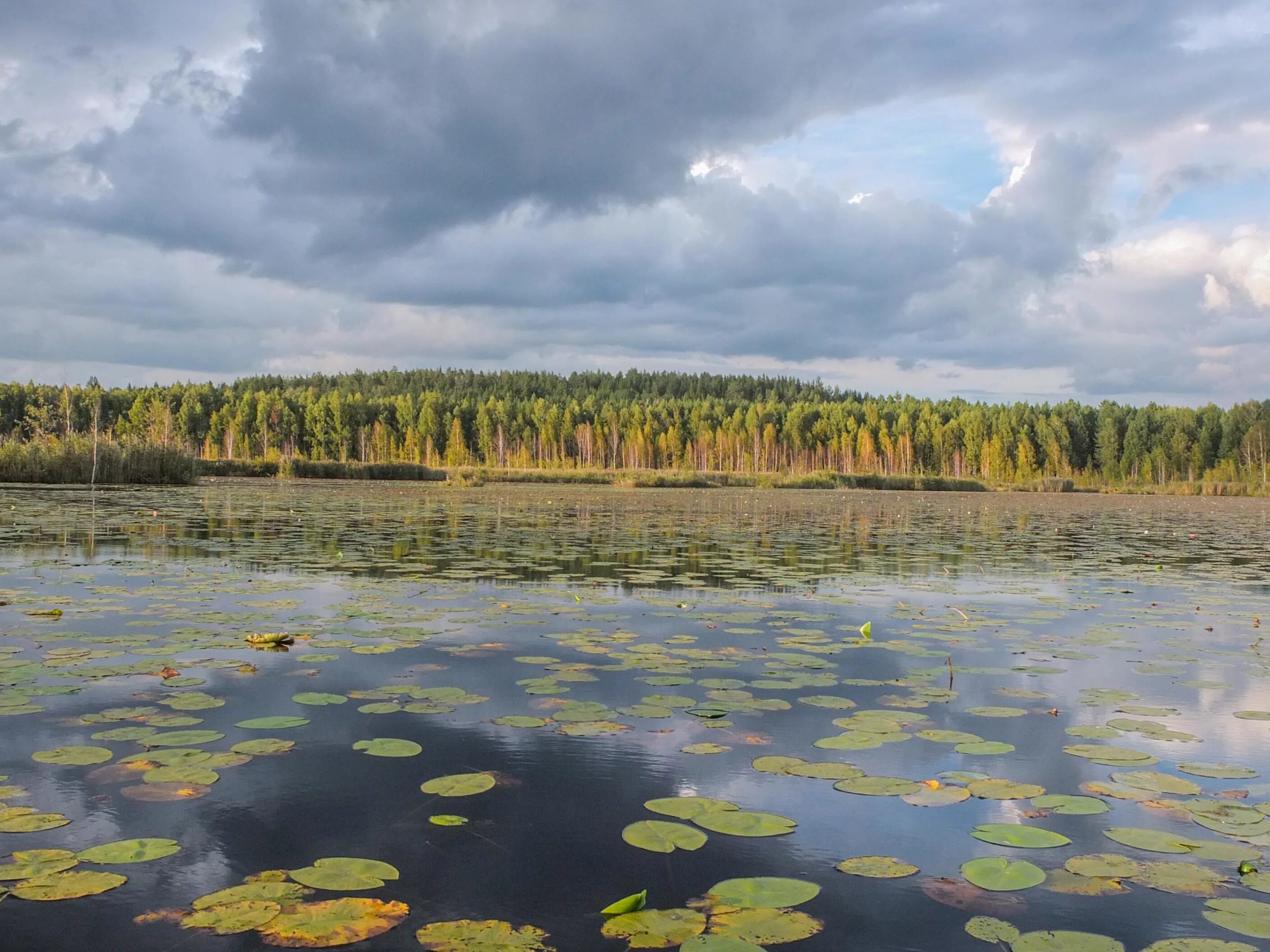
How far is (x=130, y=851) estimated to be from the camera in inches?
118

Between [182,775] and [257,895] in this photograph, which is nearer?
[257,895]

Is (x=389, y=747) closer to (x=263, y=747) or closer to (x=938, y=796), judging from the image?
(x=263, y=747)

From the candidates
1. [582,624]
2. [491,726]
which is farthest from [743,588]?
[491,726]

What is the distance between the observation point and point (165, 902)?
2689 mm

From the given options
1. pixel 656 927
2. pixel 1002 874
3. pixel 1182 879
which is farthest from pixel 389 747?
pixel 1182 879

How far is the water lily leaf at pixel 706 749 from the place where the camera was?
4203mm

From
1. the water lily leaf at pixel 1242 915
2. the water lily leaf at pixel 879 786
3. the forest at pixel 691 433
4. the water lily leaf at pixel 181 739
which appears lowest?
the water lily leaf at pixel 181 739

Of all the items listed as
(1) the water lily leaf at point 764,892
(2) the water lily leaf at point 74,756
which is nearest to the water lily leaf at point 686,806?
(1) the water lily leaf at point 764,892

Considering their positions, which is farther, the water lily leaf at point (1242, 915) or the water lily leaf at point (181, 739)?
the water lily leaf at point (181, 739)

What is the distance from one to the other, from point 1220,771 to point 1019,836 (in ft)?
4.87

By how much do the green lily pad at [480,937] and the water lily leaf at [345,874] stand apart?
335 mm

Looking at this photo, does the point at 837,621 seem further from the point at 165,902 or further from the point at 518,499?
the point at 518,499

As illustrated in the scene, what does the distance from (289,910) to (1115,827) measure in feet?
9.78

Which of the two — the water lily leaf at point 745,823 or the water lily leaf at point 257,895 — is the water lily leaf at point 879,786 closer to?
the water lily leaf at point 745,823
